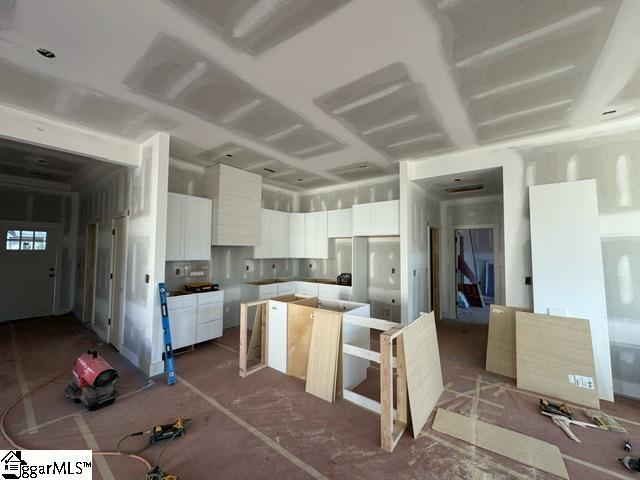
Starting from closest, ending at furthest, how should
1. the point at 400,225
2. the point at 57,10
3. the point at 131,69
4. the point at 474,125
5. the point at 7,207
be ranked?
the point at 57,10
the point at 131,69
the point at 474,125
the point at 400,225
the point at 7,207

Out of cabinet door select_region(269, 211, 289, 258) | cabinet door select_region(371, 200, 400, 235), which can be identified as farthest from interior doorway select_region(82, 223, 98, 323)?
cabinet door select_region(371, 200, 400, 235)

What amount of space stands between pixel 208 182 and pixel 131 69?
266 centimetres

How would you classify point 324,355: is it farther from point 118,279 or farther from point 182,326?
point 118,279

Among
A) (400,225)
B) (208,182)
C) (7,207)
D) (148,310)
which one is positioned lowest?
(148,310)

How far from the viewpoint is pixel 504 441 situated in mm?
2123

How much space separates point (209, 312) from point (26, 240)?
4849mm

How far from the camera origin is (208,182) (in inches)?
188

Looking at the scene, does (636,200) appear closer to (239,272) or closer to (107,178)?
(239,272)

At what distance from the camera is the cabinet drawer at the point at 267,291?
16.9ft

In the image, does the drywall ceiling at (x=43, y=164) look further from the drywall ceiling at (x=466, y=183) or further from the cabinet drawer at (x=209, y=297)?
the drywall ceiling at (x=466, y=183)

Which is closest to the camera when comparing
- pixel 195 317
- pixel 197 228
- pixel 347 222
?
pixel 195 317

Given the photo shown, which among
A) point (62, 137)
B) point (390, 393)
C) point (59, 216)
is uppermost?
point (62, 137)

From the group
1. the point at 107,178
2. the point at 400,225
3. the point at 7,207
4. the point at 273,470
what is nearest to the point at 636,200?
the point at 400,225

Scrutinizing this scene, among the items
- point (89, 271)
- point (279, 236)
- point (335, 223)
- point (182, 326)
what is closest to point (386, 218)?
point (335, 223)
